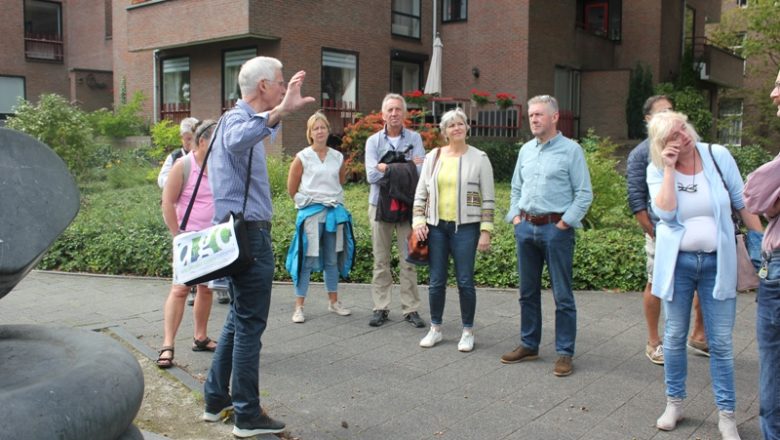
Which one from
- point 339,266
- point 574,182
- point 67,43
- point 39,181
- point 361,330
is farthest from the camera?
point 67,43

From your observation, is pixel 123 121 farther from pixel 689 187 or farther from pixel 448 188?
pixel 689 187

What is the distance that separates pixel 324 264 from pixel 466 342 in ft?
5.85

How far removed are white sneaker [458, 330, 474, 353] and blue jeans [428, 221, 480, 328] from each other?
7cm

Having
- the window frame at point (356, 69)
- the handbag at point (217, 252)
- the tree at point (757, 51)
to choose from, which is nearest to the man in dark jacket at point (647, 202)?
the handbag at point (217, 252)

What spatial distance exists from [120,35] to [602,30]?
1776 cm

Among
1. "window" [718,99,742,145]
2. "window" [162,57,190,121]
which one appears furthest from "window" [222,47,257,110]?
"window" [718,99,742,145]

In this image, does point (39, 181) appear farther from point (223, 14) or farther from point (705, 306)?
point (223, 14)

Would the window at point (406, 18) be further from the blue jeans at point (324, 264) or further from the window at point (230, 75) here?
the blue jeans at point (324, 264)

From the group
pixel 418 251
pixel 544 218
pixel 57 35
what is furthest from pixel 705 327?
pixel 57 35

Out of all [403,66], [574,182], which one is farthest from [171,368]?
[403,66]

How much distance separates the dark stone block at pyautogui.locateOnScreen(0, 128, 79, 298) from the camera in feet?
9.58

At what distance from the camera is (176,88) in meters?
22.8

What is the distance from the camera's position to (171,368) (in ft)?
17.8

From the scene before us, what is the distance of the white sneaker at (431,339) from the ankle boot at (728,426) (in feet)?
7.95
